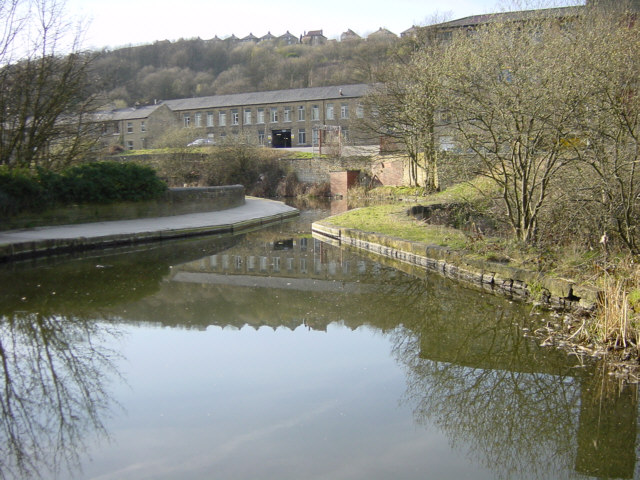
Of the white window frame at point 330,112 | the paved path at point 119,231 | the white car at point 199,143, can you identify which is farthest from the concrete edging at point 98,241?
the white window frame at point 330,112

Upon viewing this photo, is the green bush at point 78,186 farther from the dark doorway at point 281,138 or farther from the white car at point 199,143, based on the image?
the dark doorway at point 281,138

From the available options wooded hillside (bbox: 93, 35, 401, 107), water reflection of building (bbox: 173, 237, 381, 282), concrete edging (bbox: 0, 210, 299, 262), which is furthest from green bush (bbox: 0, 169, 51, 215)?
wooded hillside (bbox: 93, 35, 401, 107)

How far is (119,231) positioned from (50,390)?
10475mm

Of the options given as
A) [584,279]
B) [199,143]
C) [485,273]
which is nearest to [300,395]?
[584,279]

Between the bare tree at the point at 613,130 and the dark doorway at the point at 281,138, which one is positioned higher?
the dark doorway at the point at 281,138

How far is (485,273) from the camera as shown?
32.2 ft

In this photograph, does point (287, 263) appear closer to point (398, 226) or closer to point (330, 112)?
point (398, 226)

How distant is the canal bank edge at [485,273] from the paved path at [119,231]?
521 centimetres

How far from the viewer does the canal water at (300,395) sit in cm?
420

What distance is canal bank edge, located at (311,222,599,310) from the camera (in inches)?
311

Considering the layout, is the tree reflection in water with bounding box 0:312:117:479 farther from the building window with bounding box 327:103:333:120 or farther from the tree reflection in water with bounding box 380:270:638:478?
the building window with bounding box 327:103:333:120

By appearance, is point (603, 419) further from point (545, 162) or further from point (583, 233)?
point (545, 162)

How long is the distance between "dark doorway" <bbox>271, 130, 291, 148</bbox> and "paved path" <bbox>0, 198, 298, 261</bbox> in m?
36.1

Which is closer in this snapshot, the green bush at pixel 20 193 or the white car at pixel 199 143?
the green bush at pixel 20 193
